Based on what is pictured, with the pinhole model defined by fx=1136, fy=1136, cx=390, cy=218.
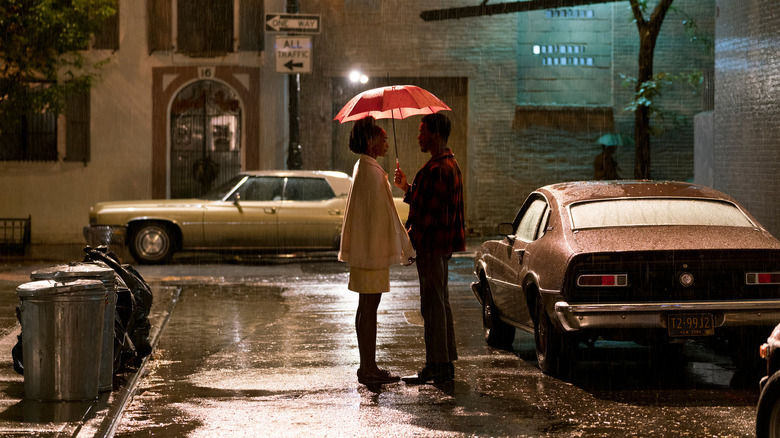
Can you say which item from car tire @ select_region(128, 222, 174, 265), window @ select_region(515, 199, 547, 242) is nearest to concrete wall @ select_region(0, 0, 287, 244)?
car tire @ select_region(128, 222, 174, 265)

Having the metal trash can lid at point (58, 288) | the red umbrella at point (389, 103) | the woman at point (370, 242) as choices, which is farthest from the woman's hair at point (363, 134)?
the metal trash can lid at point (58, 288)

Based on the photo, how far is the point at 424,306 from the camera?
28.2 ft

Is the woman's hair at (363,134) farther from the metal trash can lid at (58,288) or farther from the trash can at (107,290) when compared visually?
the metal trash can lid at (58,288)

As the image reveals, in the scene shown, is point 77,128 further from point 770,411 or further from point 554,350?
point 770,411

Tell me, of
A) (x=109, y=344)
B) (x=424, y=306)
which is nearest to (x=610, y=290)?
(x=424, y=306)

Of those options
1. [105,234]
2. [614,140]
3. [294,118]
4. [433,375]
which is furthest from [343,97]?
[433,375]

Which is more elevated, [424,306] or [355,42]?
[355,42]

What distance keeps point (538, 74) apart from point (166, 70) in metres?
8.10

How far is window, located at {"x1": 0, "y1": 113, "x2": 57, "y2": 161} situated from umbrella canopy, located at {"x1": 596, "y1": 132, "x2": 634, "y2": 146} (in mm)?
11699

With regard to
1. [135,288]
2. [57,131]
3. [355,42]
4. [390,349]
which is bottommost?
[390,349]

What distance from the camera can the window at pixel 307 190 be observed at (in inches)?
749

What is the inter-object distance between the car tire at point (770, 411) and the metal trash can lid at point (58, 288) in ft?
14.4

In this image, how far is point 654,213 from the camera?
9.01 meters

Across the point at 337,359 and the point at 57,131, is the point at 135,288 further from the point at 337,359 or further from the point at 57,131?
the point at 57,131
